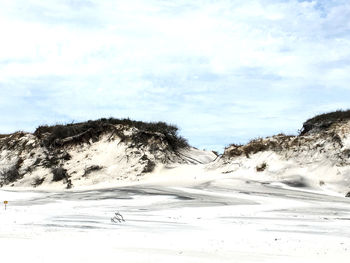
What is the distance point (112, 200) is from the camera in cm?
1709

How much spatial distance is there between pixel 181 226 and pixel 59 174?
17.1 meters

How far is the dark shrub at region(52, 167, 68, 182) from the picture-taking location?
2656 cm

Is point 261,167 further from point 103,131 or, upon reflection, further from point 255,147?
point 103,131

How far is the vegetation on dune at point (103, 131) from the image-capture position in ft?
94.2

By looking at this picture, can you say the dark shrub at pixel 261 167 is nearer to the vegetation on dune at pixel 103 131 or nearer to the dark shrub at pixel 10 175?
the vegetation on dune at pixel 103 131

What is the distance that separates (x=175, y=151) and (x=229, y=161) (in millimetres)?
5323

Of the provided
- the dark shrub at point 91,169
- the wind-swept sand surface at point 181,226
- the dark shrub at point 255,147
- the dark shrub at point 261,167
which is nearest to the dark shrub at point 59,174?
the dark shrub at point 91,169

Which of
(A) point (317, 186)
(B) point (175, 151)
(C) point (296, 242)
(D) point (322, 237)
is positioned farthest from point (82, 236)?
(B) point (175, 151)

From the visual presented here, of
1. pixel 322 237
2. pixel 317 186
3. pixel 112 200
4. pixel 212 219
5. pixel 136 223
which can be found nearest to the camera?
pixel 322 237

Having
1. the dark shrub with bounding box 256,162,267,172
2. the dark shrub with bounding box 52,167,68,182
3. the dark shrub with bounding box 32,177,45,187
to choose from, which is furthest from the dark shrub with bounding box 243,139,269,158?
the dark shrub with bounding box 32,177,45,187

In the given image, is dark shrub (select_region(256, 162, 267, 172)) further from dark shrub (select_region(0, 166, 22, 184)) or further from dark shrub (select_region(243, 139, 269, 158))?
dark shrub (select_region(0, 166, 22, 184))

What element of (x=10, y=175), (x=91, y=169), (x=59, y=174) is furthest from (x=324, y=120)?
(x=10, y=175)

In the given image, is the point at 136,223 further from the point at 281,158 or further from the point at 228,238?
the point at 281,158

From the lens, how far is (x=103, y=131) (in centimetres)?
2959
